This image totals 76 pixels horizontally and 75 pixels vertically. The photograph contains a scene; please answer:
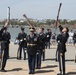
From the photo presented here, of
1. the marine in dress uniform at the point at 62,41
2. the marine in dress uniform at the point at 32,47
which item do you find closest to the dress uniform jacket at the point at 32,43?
the marine in dress uniform at the point at 32,47

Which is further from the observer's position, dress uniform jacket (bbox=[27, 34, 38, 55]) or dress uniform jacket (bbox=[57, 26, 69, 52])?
dress uniform jacket (bbox=[27, 34, 38, 55])

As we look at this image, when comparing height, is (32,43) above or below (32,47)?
above

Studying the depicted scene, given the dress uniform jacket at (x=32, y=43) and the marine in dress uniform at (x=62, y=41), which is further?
the dress uniform jacket at (x=32, y=43)

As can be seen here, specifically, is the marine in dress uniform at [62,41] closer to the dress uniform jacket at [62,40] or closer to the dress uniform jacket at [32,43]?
the dress uniform jacket at [62,40]

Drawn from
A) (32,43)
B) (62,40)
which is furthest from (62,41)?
(32,43)

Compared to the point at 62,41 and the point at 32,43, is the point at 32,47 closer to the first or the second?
the point at 32,43

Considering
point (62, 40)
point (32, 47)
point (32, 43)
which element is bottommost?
point (32, 47)

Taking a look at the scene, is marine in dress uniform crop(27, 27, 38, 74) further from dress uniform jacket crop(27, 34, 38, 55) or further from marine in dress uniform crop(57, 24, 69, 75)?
marine in dress uniform crop(57, 24, 69, 75)

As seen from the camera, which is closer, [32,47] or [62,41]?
[62,41]

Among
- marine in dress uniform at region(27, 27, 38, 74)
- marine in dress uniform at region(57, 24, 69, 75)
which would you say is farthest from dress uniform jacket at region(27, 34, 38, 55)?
marine in dress uniform at region(57, 24, 69, 75)

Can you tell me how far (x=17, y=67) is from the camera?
52.4 feet

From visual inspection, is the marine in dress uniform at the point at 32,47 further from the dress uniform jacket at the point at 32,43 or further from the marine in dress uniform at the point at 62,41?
the marine in dress uniform at the point at 62,41

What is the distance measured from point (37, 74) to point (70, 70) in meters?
1.82

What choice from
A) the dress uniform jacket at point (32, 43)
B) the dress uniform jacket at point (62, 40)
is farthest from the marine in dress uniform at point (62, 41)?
the dress uniform jacket at point (32, 43)
